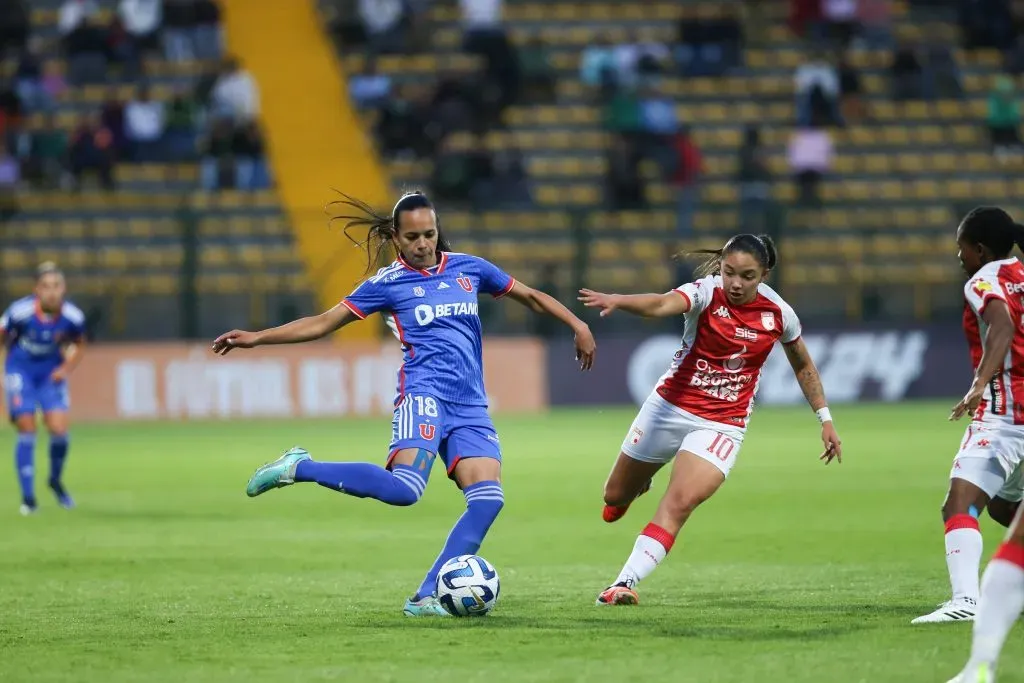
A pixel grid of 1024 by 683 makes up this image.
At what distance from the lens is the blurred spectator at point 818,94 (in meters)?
29.1

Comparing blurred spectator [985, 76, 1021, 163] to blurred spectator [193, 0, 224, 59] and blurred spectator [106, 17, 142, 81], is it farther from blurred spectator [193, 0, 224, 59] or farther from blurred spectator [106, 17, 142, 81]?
blurred spectator [106, 17, 142, 81]

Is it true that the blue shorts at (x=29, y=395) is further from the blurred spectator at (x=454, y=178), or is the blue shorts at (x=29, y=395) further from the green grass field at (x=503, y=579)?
the blurred spectator at (x=454, y=178)

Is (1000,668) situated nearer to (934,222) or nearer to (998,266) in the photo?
(998,266)

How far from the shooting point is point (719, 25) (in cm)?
3025

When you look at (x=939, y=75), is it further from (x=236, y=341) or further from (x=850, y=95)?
(x=236, y=341)

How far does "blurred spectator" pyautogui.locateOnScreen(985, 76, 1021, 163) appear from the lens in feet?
94.8

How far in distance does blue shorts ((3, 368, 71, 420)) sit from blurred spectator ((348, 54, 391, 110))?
15.3 meters

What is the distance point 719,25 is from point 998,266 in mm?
23151

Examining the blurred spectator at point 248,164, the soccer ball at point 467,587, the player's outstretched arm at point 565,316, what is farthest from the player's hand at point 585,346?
the blurred spectator at point 248,164

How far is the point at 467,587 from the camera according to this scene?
307 inches

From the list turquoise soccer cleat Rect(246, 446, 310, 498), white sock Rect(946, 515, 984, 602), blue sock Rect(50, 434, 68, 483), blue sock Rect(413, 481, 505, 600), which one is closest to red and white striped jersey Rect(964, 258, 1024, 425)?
white sock Rect(946, 515, 984, 602)

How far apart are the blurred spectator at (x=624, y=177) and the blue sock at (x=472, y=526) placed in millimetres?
19054

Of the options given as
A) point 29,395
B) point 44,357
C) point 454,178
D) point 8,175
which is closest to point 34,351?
point 44,357

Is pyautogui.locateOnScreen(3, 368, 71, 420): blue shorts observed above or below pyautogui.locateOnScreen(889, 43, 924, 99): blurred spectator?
below
